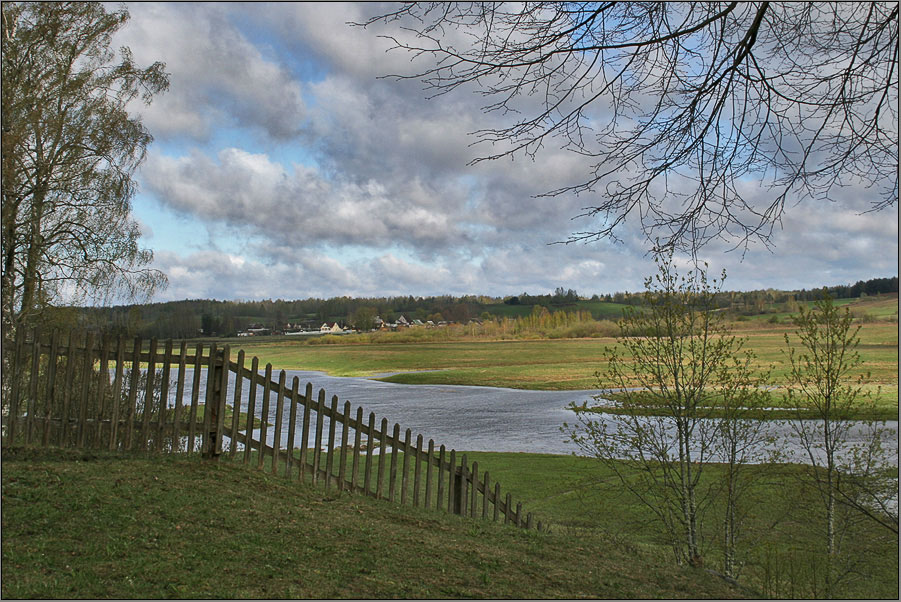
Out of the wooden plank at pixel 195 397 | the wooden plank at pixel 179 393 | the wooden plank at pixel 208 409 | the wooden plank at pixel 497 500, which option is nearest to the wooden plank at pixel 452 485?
the wooden plank at pixel 497 500

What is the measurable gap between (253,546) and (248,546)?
0.04m

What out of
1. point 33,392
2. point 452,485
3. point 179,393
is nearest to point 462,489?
point 452,485

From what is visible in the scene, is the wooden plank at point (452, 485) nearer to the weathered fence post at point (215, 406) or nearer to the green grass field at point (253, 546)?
the green grass field at point (253, 546)

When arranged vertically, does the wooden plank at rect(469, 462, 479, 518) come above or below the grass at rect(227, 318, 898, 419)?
above

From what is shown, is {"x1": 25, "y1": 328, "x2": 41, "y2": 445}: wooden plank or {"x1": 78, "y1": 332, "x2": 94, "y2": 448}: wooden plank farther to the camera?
{"x1": 25, "y1": 328, "x2": 41, "y2": 445}: wooden plank

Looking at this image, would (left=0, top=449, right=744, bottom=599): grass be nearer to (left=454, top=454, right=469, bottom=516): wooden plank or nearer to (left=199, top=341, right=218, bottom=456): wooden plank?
(left=199, top=341, right=218, bottom=456): wooden plank

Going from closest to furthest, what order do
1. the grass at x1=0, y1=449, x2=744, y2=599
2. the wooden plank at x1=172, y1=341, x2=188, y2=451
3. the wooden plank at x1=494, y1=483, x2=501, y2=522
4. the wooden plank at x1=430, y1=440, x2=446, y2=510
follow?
the grass at x1=0, y1=449, x2=744, y2=599 → the wooden plank at x1=172, y1=341, x2=188, y2=451 → the wooden plank at x1=430, y1=440, x2=446, y2=510 → the wooden plank at x1=494, y1=483, x2=501, y2=522

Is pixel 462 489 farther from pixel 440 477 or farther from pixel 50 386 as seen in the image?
pixel 50 386

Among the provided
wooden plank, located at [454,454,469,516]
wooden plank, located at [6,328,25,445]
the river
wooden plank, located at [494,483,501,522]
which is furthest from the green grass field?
the river

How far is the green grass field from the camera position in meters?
4.41

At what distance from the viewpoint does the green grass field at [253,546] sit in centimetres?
441

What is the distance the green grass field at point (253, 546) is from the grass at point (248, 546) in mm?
16

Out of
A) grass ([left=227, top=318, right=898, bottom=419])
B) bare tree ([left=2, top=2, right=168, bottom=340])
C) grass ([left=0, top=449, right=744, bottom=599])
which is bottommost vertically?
grass ([left=227, top=318, right=898, bottom=419])

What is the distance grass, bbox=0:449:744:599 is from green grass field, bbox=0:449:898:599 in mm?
16
